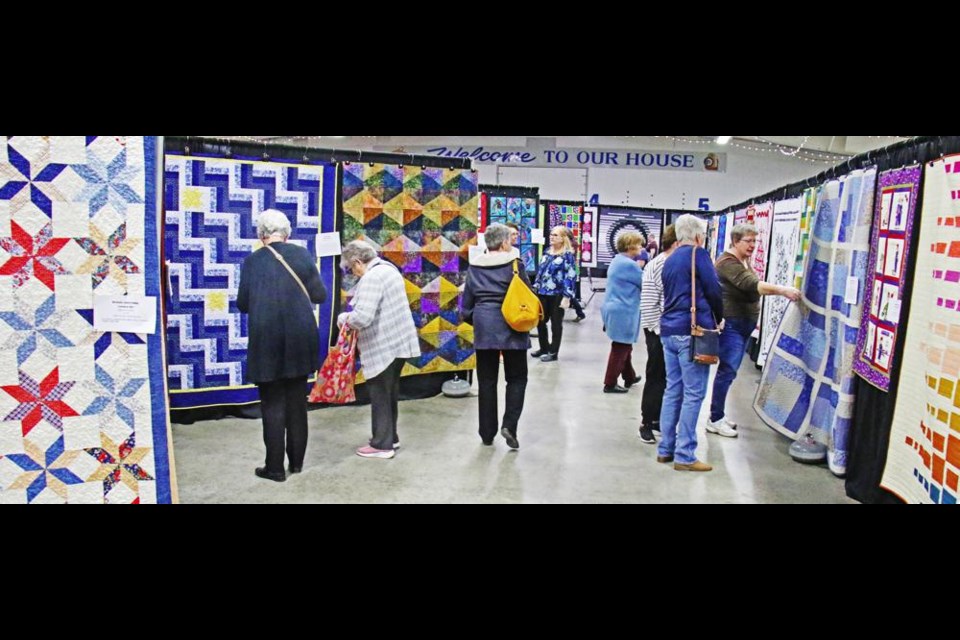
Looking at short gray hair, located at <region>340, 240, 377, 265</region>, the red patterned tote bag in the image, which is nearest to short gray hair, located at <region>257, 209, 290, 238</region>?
short gray hair, located at <region>340, 240, 377, 265</region>

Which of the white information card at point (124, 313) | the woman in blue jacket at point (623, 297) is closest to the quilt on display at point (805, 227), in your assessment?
the woman in blue jacket at point (623, 297)

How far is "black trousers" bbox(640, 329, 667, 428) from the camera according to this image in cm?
412

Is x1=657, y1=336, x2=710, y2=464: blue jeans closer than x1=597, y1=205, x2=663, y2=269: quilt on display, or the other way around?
x1=657, y1=336, x2=710, y2=464: blue jeans

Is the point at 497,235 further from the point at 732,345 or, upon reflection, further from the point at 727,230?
the point at 727,230

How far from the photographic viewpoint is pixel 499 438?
4.28 meters

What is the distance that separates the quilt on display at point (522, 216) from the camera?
869 cm

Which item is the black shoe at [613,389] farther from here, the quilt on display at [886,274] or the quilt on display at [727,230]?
the quilt on display at [727,230]

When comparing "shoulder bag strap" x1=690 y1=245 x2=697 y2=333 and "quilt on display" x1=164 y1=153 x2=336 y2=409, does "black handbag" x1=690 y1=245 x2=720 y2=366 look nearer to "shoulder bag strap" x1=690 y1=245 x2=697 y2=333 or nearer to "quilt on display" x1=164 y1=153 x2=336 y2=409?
"shoulder bag strap" x1=690 y1=245 x2=697 y2=333

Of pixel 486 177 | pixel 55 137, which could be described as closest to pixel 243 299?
pixel 55 137

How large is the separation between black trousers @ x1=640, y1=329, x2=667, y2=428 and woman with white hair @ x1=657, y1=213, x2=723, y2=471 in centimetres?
48

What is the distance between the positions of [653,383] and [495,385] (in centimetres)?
100

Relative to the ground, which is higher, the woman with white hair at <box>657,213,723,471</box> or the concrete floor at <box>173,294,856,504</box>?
the woman with white hair at <box>657,213,723,471</box>

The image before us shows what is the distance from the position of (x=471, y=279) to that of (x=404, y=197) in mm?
1333

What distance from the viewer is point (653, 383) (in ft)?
13.9
